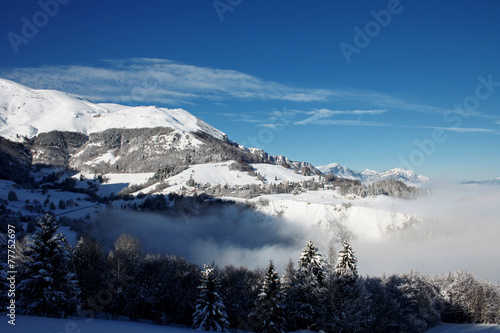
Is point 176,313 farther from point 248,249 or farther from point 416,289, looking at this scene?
Result: point 248,249

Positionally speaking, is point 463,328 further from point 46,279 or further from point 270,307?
point 46,279

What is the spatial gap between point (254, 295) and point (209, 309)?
14308mm

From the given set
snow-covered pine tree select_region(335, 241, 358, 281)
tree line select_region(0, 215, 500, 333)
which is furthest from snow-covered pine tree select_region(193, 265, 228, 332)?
snow-covered pine tree select_region(335, 241, 358, 281)

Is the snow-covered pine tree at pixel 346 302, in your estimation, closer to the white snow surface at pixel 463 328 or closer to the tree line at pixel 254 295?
the tree line at pixel 254 295

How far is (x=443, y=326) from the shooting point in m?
55.1

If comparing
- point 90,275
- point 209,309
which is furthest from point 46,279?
point 90,275

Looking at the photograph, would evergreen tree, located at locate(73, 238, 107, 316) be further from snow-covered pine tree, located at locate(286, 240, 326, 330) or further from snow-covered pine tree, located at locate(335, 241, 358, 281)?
snow-covered pine tree, located at locate(335, 241, 358, 281)

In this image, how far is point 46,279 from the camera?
87.9ft

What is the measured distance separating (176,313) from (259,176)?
15151cm

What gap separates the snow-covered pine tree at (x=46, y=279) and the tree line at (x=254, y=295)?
16.1 inches

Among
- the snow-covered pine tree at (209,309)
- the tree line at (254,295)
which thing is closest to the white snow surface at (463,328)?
the tree line at (254,295)

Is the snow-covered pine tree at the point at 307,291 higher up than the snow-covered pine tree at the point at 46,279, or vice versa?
the snow-covered pine tree at the point at 46,279

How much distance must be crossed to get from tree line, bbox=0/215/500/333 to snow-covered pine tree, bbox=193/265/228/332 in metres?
0.11

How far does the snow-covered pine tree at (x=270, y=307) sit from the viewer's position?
38812 mm
